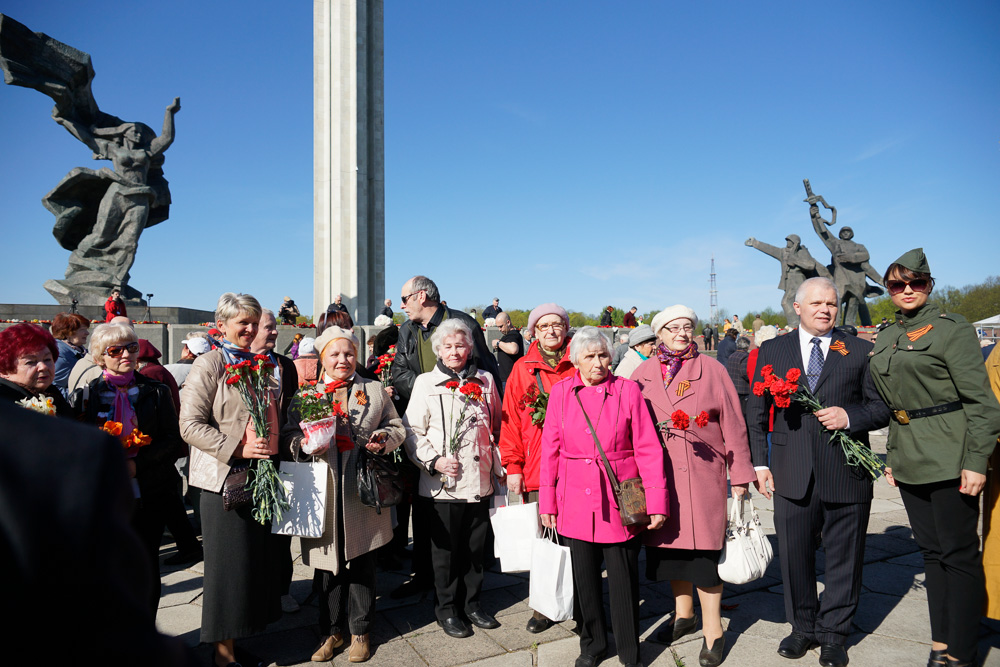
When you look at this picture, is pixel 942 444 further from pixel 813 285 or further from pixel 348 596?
pixel 348 596

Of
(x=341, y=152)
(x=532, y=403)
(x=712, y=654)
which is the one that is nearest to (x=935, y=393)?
(x=712, y=654)

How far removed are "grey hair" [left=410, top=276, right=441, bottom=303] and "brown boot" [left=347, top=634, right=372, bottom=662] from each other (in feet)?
8.51

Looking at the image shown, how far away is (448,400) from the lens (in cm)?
432

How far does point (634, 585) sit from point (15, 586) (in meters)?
3.51

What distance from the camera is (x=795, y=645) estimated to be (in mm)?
3734

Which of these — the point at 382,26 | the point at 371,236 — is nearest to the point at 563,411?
the point at 371,236

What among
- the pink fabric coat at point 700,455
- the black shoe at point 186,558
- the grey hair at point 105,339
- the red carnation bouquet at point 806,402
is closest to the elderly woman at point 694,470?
the pink fabric coat at point 700,455

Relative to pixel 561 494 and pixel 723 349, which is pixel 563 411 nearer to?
pixel 561 494

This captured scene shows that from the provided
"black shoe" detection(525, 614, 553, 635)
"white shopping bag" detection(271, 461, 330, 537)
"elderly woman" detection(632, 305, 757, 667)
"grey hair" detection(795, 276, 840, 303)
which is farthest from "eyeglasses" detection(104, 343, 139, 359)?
"grey hair" detection(795, 276, 840, 303)

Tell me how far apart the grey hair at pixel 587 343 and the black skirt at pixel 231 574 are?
2070 millimetres

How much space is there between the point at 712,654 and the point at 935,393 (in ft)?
6.42

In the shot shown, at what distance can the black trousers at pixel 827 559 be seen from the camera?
3672mm

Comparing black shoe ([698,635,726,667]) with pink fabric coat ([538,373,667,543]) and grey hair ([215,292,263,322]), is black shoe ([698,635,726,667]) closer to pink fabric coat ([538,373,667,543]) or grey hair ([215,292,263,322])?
pink fabric coat ([538,373,667,543])

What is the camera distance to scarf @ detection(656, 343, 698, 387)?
157 inches
